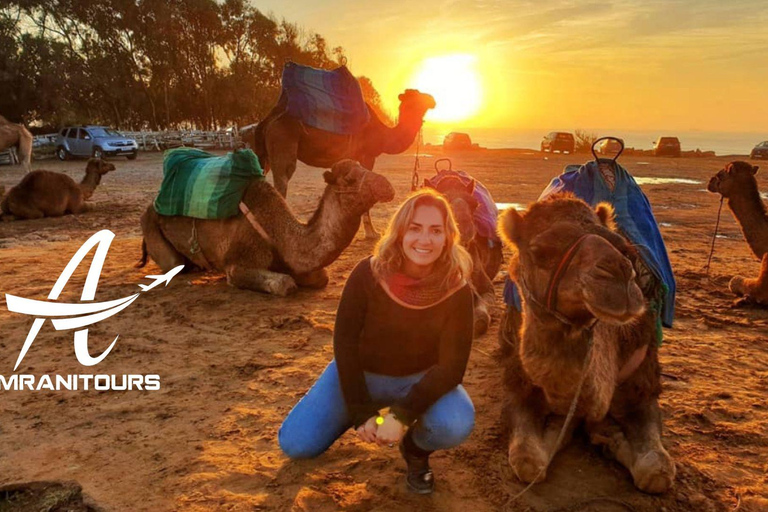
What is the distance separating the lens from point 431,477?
2.98m

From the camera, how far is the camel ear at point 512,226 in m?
2.97

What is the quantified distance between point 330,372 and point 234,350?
2004 millimetres

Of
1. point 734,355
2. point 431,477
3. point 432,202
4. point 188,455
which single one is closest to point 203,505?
point 188,455

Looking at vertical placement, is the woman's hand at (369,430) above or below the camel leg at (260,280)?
above

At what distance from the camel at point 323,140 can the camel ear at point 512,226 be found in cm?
663

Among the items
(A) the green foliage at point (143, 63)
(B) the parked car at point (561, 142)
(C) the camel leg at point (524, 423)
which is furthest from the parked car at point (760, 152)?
(C) the camel leg at point (524, 423)

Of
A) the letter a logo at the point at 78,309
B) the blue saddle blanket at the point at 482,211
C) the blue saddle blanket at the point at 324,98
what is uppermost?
the blue saddle blanket at the point at 324,98

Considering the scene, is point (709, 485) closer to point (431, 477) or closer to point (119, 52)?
point (431, 477)

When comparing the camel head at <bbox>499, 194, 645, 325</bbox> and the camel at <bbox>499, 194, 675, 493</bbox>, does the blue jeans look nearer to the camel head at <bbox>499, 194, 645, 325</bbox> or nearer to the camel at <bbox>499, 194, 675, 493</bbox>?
the camel at <bbox>499, 194, 675, 493</bbox>

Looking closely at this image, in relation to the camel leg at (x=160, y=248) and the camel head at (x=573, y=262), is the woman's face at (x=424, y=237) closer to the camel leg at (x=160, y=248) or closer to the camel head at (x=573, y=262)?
the camel head at (x=573, y=262)

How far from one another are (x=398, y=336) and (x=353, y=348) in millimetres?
244

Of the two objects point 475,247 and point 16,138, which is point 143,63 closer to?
point 16,138

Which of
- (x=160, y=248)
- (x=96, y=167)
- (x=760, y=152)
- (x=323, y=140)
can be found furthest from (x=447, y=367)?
(x=760, y=152)

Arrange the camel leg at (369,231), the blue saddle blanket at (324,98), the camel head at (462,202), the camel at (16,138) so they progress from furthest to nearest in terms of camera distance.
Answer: the camel at (16,138) < the camel leg at (369,231) < the blue saddle blanket at (324,98) < the camel head at (462,202)
